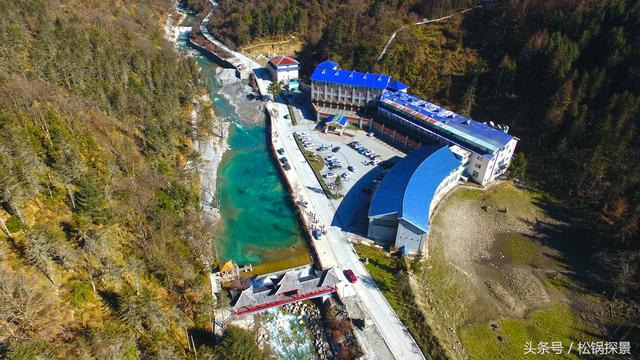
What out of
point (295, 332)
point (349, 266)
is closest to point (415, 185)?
point (349, 266)

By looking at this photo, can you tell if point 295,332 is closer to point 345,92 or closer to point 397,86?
point 345,92

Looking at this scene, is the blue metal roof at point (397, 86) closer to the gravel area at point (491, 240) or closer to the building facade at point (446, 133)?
the building facade at point (446, 133)

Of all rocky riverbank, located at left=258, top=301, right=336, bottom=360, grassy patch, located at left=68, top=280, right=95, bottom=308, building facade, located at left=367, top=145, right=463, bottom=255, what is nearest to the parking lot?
building facade, located at left=367, top=145, right=463, bottom=255

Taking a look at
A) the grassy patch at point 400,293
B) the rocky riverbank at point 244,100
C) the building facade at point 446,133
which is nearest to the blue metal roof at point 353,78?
the building facade at point 446,133

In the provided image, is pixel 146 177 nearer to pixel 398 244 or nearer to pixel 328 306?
pixel 328 306

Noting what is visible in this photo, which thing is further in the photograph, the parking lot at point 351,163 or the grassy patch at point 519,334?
the parking lot at point 351,163

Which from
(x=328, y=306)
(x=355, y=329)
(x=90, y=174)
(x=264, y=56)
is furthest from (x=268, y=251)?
(x=264, y=56)

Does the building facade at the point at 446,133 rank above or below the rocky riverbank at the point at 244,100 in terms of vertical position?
above
